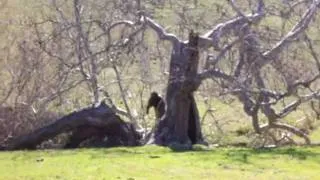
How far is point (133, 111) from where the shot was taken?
65.4 feet

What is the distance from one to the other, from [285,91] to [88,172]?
6292mm

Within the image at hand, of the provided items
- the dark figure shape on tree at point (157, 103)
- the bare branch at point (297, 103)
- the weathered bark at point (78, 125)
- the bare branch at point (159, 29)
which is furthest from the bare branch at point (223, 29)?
the weathered bark at point (78, 125)

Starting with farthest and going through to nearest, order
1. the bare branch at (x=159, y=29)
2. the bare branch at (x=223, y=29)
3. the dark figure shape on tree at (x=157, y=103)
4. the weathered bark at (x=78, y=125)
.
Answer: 1. the dark figure shape on tree at (x=157, y=103)
2. the weathered bark at (x=78, y=125)
3. the bare branch at (x=159, y=29)
4. the bare branch at (x=223, y=29)

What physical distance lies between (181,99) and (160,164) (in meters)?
3.36

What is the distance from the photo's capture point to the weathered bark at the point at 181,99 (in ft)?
58.8

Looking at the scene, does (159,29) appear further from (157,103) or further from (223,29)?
(157,103)

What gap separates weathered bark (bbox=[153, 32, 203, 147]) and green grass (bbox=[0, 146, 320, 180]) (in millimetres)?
885

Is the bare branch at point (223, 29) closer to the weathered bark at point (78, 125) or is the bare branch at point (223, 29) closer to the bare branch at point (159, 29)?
the bare branch at point (159, 29)

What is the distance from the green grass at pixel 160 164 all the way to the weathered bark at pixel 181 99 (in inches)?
34.8

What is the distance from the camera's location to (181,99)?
1823 cm

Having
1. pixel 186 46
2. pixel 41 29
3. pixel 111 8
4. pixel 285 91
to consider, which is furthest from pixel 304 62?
pixel 41 29

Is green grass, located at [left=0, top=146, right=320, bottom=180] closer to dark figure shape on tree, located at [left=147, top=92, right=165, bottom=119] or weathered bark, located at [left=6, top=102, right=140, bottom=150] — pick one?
weathered bark, located at [left=6, top=102, right=140, bottom=150]

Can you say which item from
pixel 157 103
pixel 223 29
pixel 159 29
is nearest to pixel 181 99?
pixel 157 103

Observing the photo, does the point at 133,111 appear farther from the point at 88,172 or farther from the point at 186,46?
the point at 88,172
